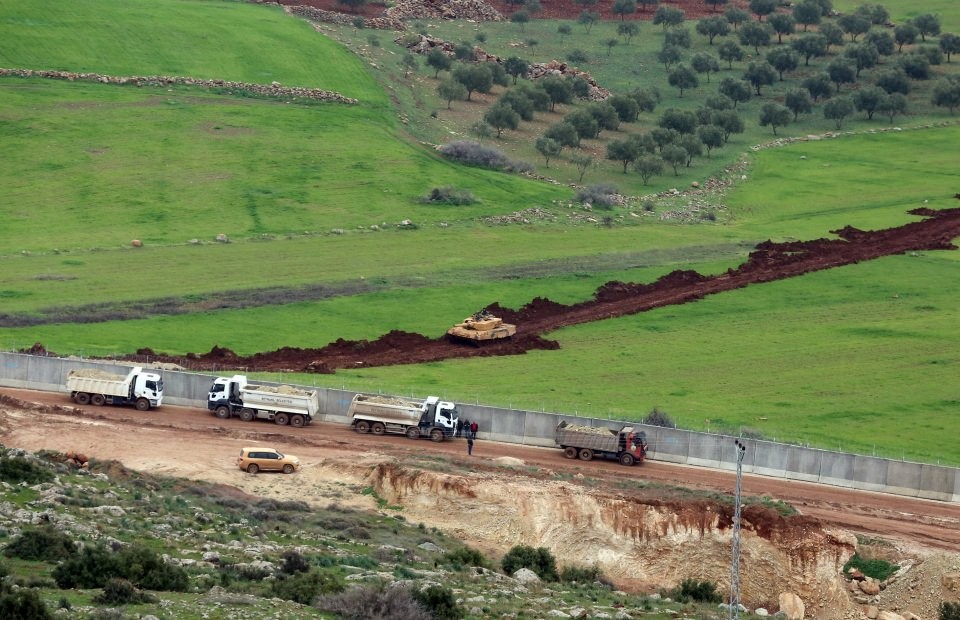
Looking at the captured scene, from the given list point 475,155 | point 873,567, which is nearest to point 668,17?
point 475,155

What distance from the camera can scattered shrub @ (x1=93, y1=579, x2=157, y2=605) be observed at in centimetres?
3616

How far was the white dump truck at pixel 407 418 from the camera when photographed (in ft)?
228

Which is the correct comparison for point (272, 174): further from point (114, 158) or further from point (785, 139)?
point (785, 139)

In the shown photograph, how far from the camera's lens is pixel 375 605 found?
3816 centimetres

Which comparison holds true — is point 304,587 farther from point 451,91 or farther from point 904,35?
point 904,35

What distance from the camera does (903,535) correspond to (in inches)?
2447

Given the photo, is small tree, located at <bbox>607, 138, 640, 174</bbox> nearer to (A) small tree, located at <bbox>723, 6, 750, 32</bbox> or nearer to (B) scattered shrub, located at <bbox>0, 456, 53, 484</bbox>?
(A) small tree, located at <bbox>723, 6, 750, 32</bbox>

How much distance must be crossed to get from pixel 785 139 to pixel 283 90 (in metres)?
50.2

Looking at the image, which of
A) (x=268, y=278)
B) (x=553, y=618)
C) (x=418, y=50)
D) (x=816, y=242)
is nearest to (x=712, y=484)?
(x=553, y=618)

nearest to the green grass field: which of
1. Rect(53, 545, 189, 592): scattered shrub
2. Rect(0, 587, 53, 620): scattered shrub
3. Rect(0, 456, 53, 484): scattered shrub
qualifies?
Rect(0, 456, 53, 484): scattered shrub

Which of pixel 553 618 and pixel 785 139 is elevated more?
pixel 785 139

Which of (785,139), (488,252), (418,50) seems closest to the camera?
(488,252)

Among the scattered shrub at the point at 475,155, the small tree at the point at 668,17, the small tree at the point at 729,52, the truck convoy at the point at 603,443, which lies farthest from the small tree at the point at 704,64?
the truck convoy at the point at 603,443

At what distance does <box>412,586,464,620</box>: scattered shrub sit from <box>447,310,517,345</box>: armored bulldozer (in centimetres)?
4733
